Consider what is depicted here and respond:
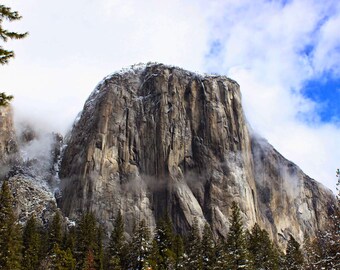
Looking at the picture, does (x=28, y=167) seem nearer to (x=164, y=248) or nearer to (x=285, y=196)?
(x=285, y=196)

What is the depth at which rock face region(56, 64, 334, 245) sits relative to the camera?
112688mm

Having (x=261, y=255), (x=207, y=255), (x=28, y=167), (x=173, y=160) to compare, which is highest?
(x=28, y=167)

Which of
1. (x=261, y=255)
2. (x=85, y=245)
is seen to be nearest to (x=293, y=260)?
(x=261, y=255)

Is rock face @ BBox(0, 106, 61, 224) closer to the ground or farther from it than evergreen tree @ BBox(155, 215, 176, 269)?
farther from it

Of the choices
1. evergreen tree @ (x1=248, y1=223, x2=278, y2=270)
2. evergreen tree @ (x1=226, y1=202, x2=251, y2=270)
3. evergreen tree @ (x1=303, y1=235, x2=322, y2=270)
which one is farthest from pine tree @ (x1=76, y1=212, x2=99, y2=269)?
evergreen tree @ (x1=303, y1=235, x2=322, y2=270)

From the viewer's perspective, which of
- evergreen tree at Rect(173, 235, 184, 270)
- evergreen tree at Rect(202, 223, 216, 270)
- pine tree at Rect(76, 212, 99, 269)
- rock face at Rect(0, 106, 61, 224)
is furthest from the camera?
rock face at Rect(0, 106, 61, 224)

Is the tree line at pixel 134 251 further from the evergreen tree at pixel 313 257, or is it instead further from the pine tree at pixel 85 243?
the evergreen tree at pixel 313 257

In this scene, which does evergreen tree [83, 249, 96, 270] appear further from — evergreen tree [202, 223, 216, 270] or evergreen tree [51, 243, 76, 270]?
evergreen tree [202, 223, 216, 270]

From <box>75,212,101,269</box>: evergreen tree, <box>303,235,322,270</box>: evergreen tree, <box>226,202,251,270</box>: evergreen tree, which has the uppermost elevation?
<box>75,212,101,269</box>: evergreen tree

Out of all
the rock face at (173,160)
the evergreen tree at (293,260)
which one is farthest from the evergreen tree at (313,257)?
the rock face at (173,160)

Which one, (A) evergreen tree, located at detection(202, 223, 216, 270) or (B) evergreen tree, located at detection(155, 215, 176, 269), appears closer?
(A) evergreen tree, located at detection(202, 223, 216, 270)

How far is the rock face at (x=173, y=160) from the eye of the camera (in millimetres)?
112688

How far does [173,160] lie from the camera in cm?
12106

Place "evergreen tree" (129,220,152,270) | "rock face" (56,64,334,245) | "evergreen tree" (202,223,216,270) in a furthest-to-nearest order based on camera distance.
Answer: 1. "rock face" (56,64,334,245)
2. "evergreen tree" (129,220,152,270)
3. "evergreen tree" (202,223,216,270)
